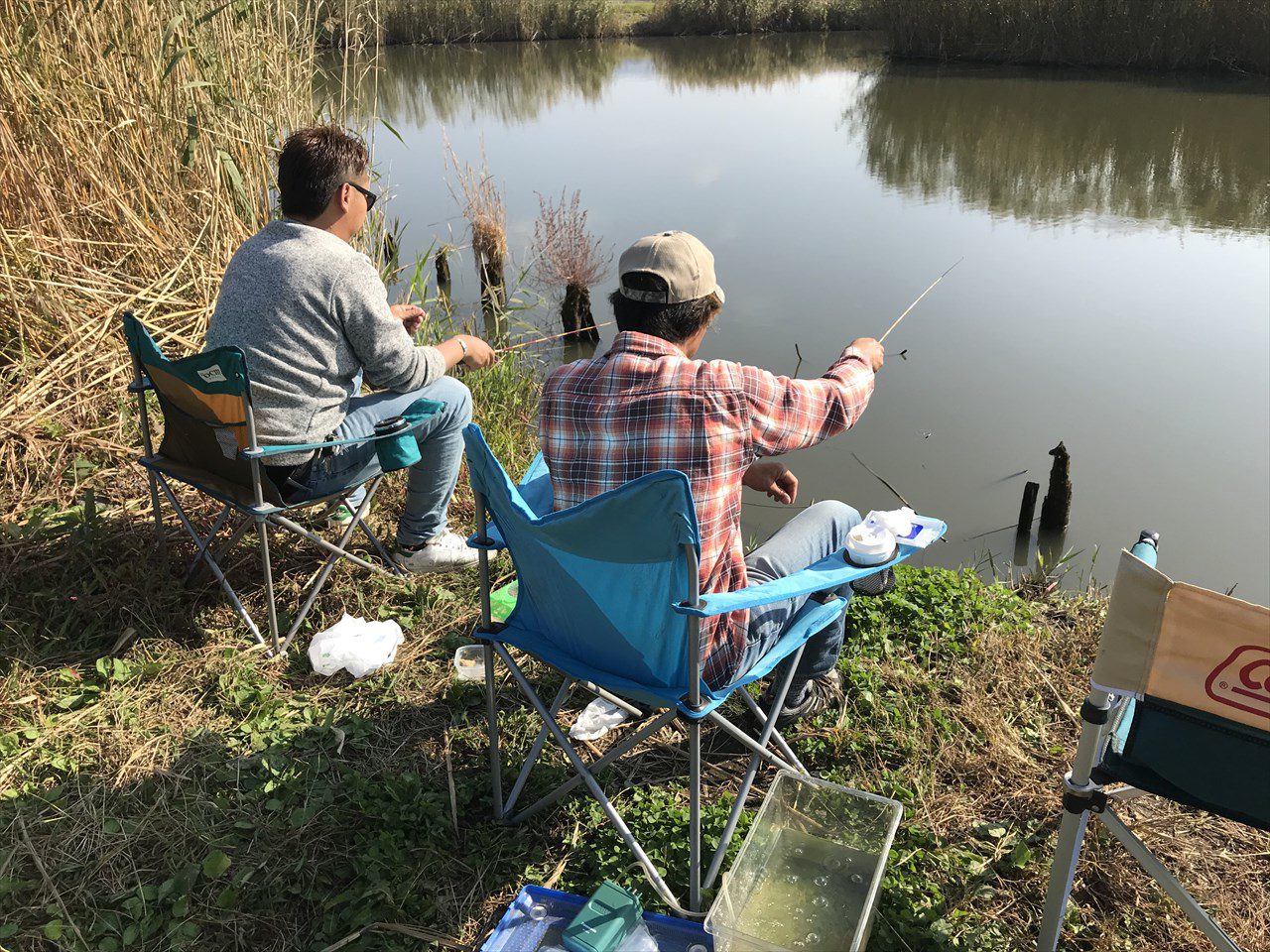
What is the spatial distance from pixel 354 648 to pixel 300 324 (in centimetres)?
84

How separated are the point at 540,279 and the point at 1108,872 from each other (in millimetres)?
5995

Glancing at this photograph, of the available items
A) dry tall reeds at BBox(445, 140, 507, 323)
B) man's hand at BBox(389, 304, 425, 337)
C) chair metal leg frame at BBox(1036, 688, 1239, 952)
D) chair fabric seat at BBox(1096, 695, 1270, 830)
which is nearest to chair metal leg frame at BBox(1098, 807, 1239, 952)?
chair metal leg frame at BBox(1036, 688, 1239, 952)

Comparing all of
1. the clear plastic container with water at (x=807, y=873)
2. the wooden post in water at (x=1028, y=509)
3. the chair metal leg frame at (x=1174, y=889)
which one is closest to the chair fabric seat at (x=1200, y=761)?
the chair metal leg frame at (x=1174, y=889)

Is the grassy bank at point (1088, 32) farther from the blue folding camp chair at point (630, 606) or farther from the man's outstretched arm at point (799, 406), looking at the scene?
the blue folding camp chair at point (630, 606)

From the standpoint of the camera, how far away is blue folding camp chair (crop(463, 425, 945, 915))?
1604mm

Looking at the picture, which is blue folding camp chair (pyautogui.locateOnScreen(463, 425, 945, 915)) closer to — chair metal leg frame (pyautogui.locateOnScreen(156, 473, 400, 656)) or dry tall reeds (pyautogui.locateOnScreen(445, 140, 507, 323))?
chair metal leg frame (pyautogui.locateOnScreen(156, 473, 400, 656))

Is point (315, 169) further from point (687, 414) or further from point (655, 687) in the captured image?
point (655, 687)

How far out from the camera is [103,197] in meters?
3.58

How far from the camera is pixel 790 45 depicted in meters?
20.8

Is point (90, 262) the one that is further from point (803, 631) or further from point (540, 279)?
point (540, 279)

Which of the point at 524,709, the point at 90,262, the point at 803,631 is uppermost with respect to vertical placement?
the point at 90,262

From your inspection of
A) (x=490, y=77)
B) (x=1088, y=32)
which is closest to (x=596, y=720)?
(x=1088, y=32)

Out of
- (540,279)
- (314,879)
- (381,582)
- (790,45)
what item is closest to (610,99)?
(790,45)

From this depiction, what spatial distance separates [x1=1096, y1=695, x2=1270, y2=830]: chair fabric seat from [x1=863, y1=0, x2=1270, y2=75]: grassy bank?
14923 mm
